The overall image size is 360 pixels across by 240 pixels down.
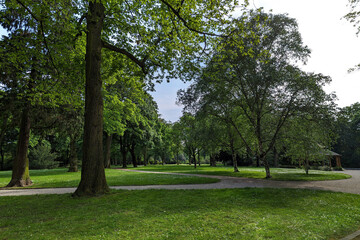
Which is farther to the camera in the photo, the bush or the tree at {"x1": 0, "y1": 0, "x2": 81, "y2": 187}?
the bush

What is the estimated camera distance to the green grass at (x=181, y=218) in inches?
175

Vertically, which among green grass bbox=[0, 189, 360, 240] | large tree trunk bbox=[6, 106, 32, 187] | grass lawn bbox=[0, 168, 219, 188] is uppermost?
large tree trunk bbox=[6, 106, 32, 187]

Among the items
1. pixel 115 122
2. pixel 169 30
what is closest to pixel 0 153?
pixel 115 122

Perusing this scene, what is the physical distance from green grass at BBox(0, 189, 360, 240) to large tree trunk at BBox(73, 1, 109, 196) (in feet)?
2.92

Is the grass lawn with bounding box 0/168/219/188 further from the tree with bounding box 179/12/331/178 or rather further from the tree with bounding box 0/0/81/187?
the tree with bounding box 179/12/331/178

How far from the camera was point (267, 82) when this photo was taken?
15977mm

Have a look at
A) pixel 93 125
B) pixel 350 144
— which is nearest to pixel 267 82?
pixel 93 125

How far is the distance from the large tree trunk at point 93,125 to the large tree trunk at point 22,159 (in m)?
7.99

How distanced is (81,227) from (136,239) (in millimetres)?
1690

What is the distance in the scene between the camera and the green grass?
4.44 m

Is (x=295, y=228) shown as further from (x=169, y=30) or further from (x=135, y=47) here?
(x=135, y=47)

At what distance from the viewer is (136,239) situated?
13.5 ft

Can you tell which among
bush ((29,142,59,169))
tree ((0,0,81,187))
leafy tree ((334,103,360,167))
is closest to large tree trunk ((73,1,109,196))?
tree ((0,0,81,187))

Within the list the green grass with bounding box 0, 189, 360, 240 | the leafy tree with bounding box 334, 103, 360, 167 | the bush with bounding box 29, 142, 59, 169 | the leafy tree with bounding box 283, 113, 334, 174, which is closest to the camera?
the green grass with bounding box 0, 189, 360, 240
